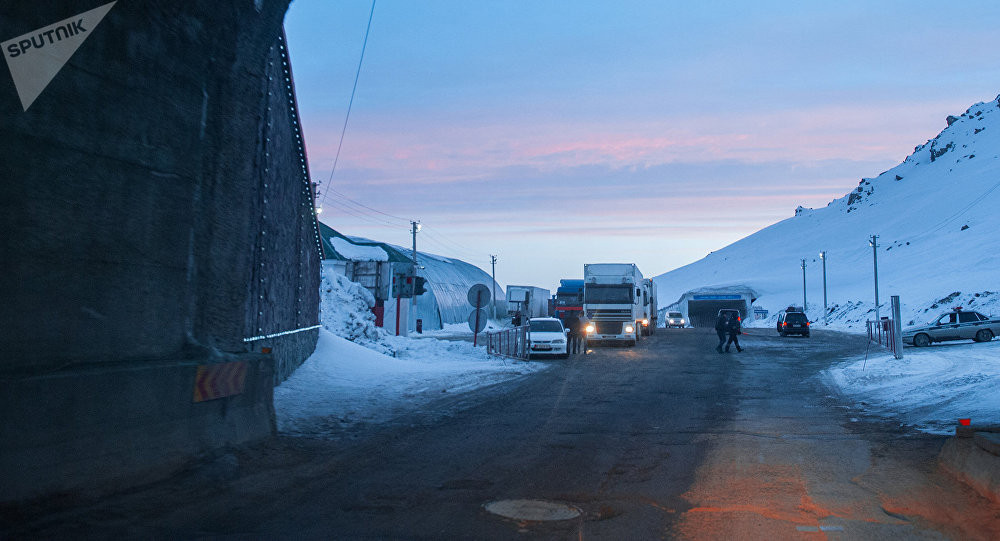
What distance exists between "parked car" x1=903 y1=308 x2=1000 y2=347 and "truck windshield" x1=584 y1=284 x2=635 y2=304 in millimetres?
11805

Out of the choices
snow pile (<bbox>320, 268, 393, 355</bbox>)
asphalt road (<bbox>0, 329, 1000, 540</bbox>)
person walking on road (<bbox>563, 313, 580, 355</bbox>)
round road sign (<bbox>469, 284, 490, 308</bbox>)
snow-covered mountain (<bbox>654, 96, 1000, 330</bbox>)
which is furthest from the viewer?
snow-covered mountain (<bbox>654, 96, 1000, 330</bbox>)

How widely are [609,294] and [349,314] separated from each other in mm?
13449

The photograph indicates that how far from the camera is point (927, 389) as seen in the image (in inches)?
559

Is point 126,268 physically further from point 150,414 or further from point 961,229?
point 961,229

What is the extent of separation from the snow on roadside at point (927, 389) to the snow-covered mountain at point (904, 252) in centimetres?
4171

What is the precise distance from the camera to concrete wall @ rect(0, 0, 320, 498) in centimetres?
624

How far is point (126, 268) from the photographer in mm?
7266

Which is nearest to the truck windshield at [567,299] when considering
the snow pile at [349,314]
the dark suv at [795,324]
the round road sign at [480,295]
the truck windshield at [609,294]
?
the dark suv at [795,324]

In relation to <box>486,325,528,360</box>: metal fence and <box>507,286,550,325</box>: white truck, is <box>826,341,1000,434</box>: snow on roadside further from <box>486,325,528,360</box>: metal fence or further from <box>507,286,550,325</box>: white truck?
<box>507,286,550,325</box>: white truck

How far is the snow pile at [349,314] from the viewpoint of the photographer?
26422 millimetres

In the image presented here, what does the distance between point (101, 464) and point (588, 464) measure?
15.3ft

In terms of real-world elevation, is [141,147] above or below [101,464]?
above

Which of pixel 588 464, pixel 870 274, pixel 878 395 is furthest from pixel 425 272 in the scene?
pixel 870 274

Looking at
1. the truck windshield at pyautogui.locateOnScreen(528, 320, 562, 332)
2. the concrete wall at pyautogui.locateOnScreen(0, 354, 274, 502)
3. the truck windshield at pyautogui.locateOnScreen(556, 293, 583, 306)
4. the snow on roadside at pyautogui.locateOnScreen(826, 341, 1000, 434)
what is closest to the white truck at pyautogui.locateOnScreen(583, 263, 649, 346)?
the truck windshield at pyautogui.locateOnScreen(528, 320, 562, 332)
